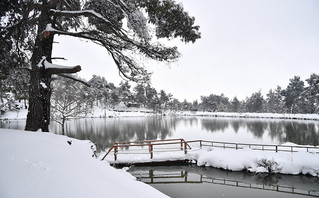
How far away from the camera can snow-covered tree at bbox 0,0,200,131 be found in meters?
5.22

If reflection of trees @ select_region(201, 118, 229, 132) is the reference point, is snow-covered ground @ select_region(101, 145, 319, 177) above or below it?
above

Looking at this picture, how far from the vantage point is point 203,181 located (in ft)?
30.3

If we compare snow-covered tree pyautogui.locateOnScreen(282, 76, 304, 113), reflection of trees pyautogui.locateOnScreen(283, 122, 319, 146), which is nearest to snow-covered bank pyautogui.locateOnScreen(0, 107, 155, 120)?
reflection of trees pyautogui.locateOnScreen(283, 122, 319, 146)

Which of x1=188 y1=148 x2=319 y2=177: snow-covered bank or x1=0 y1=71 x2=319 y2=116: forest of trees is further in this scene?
x1=0 y1=71 x2=319 y2=116: forest of trees

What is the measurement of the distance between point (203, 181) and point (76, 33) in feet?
31.0

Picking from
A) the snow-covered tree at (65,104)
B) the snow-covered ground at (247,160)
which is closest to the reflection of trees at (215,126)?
the snow-covered ground at (247,160)

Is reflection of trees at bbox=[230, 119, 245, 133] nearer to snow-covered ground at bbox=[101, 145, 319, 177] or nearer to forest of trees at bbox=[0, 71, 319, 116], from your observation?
snow-covered ground at bbox=[101, 145, 319, 177]

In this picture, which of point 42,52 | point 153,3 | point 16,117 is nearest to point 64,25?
point 42,52

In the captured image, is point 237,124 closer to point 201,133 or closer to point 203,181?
point 201,133

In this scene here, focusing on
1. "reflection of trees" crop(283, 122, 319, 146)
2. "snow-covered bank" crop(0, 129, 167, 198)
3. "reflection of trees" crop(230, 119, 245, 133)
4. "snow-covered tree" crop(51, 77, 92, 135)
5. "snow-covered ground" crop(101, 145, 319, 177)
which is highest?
"snow-covered tree" crop(51, 77, 92, 135)

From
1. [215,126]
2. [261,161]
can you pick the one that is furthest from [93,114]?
[261,161]

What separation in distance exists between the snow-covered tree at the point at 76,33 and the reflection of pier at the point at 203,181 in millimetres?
6674

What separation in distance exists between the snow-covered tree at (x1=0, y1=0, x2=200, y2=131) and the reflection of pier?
6.67 metres

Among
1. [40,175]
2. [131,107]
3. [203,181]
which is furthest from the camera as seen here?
[131,107]
